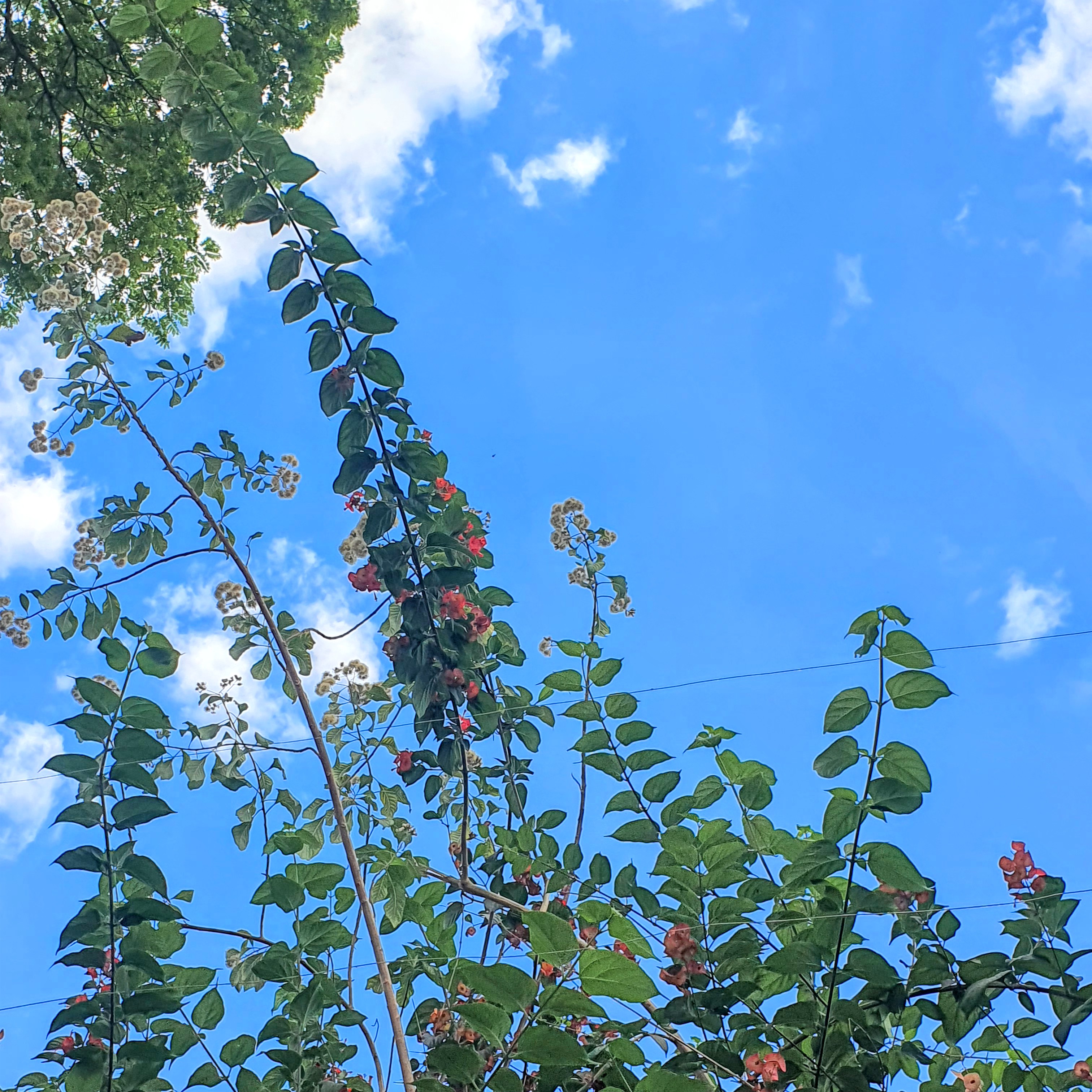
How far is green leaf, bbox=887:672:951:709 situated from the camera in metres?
1.00

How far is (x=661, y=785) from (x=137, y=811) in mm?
640

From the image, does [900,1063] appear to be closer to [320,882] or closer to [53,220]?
[320,882]

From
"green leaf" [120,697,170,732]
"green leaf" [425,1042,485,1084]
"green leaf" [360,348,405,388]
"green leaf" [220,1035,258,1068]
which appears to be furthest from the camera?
"green leaf" [360,348,405,388]

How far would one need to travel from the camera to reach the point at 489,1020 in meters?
0.68

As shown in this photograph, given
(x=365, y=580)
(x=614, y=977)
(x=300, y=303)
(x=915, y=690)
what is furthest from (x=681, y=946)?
(x=300, y=303)

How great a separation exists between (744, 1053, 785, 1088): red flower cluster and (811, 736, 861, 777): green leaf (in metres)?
0.34

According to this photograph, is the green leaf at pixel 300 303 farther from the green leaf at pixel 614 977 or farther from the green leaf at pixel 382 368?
the green leaf at pixel 614 977

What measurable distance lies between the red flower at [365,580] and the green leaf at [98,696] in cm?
65

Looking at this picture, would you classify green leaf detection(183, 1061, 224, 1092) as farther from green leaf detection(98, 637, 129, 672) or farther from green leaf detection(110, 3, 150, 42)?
green leaf detection(110, 3, 150, 42)

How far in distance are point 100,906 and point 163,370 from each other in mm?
1067

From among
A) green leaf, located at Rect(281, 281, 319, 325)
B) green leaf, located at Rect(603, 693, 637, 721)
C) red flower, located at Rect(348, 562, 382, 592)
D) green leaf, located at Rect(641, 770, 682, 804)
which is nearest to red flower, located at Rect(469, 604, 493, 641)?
red flower, located at Rect(348, 562, 382, 592)

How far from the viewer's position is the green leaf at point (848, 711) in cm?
102

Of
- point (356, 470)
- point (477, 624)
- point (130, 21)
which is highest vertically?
point (130, 21)

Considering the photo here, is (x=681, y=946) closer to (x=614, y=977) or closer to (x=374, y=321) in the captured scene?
(x=614, y=977)
